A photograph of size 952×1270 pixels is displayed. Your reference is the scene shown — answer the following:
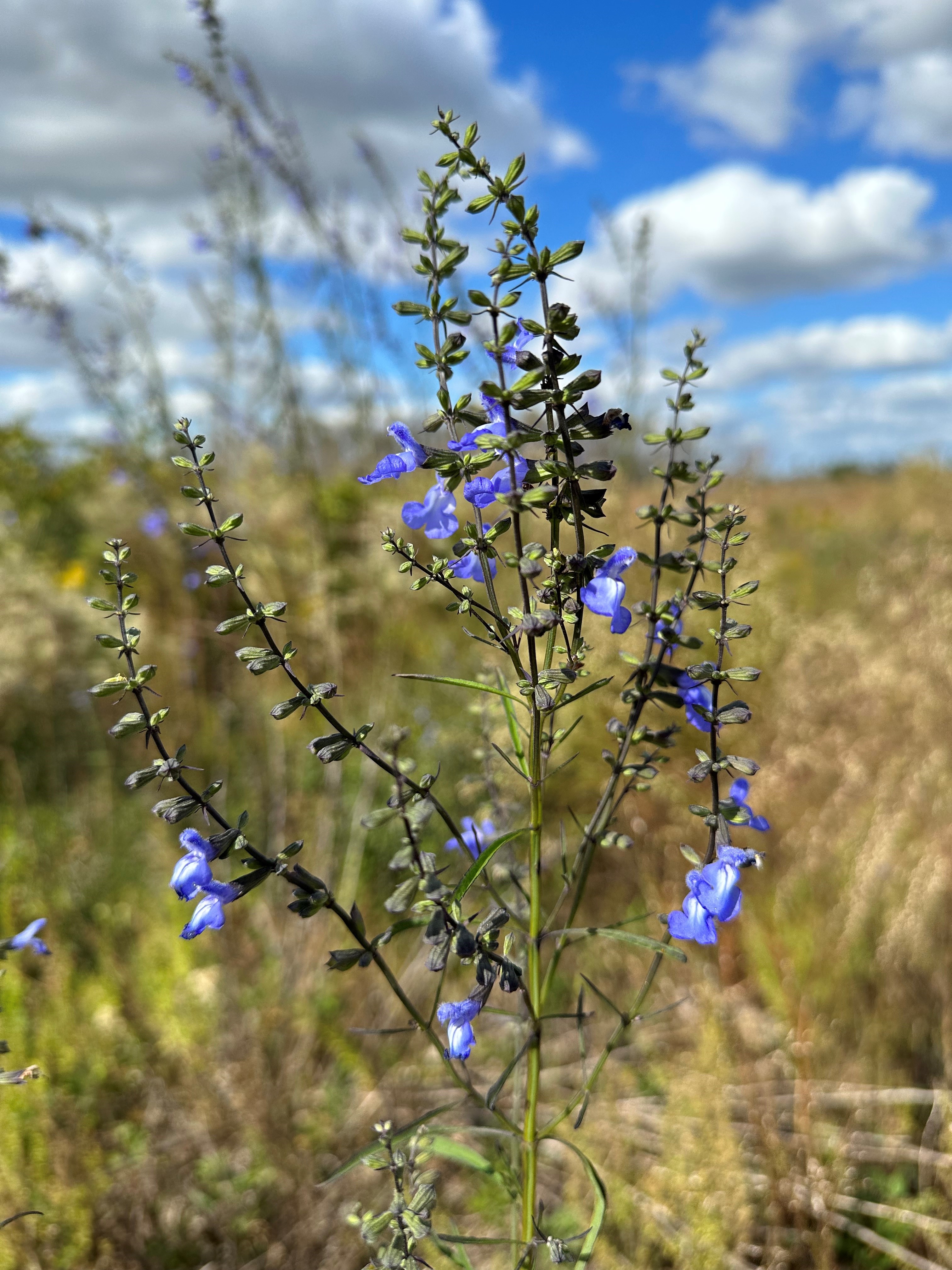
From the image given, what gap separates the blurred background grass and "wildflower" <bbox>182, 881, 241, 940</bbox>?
58 centimetres

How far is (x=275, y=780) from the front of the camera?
4062mm

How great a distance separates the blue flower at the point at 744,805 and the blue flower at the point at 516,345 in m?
0.72

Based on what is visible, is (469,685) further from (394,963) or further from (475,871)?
(394,963)

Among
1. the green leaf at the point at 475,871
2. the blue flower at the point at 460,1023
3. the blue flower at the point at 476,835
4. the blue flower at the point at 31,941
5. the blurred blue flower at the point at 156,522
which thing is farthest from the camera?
the blurred blue flower at the point at 156,522

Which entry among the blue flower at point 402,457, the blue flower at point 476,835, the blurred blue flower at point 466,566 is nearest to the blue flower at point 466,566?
the blurred blue flower at point 466,566

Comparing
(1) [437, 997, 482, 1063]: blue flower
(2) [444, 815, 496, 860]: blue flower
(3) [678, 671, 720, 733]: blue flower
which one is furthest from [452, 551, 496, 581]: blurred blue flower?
(1) [437, 997, 482, 1063]: blue flower

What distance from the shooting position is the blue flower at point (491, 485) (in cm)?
114

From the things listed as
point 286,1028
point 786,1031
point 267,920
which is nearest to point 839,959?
point 786,1031

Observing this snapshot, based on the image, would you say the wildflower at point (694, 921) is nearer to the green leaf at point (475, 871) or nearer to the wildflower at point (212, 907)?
the green leaf at point (475, 871)

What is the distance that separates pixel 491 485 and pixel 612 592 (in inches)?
9.2

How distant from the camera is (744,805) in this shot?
1.43 metres

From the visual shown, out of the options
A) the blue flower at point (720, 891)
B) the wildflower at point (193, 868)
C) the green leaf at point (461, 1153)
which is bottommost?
the green leaf at point (461, 1153)

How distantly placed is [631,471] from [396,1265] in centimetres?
591

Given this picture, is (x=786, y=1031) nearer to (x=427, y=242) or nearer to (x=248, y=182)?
(x=427, y=242)
